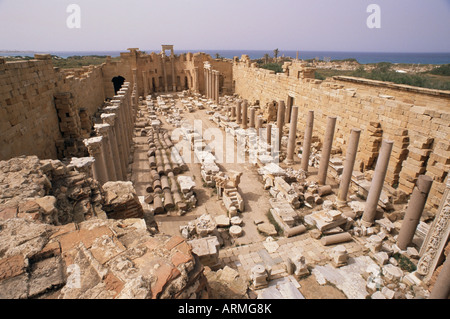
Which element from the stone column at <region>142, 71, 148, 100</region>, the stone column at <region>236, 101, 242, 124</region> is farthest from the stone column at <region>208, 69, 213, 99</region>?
the stone column at <region>236, 101, 242, 124</region>

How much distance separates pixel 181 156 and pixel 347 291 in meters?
11.2

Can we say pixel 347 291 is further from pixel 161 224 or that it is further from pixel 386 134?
pixel 386 134

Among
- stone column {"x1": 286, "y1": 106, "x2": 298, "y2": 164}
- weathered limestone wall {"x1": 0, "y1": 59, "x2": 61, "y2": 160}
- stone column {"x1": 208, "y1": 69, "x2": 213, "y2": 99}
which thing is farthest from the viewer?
stone column {"x1": 208, "y1": 69, "x2": 213, "y2": 99}

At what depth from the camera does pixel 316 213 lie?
31.4 feet

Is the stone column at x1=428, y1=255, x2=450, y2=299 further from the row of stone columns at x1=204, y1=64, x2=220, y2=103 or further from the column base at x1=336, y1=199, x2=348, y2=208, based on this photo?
the row of stone columns at x1=204, y1=64, x2=220, y2=103

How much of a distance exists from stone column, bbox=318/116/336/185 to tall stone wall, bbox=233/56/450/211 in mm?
2396

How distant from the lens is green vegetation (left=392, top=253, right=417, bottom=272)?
7484 millimetres

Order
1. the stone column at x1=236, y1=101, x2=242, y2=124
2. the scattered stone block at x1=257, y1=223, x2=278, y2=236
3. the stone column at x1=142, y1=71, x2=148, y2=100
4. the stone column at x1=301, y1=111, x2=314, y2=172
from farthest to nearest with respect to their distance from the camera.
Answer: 1. the stone column at x1=142, y1=71, x2=148, y2=100
2. the stone column at x1=236, y1=101, x2=242, y2=124
3. the stone column at x1=301, y1=111, x2=314, y2=172
4. the scattered stone block at x1=257, y1=223, x2=278, y2=236

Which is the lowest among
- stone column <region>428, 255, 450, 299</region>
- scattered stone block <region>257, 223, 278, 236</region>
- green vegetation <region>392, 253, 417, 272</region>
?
scattered stone block <region>257, 223, 278, 236</region>

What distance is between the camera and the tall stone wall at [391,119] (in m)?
9.51

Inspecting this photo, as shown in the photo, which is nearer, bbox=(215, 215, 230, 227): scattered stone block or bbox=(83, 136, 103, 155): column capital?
bbox=(83, 136, 103, 155): column capital

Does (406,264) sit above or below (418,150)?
below

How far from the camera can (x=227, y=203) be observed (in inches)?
415
